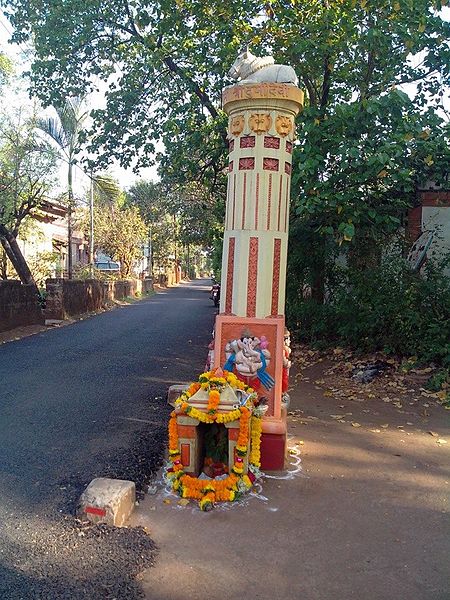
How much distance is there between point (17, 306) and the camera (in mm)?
14773

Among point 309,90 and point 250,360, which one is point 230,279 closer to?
point 250,360

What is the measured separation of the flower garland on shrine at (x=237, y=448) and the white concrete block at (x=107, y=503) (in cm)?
51

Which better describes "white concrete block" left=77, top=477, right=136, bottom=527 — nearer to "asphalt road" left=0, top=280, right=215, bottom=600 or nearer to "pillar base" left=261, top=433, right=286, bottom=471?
"asphalt road" left=0, top=280, right=215, bottom=600

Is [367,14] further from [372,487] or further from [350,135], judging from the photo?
[372,487]

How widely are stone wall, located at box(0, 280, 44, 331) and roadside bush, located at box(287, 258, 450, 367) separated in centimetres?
810

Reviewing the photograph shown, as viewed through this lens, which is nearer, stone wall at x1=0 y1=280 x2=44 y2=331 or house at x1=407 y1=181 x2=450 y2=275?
house at x1=407 y1=181 x2=450 y2=275

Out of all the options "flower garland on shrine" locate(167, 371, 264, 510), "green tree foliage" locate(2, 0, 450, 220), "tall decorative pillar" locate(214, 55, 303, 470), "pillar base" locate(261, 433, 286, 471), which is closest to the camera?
"flower garland on shrine" locate(167, 371, 264, 510)

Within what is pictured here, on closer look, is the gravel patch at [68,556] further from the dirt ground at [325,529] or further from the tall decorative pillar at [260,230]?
the tall decorative pillar at [260,230]

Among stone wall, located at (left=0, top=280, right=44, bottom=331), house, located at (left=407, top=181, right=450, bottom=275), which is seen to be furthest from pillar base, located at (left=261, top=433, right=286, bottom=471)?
stone wall, located at (left=0, top=280, right=44, bottom=331)

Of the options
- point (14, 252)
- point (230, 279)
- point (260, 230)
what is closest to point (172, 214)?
point (14, 252)

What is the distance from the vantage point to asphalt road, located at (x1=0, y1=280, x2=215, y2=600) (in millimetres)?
3188

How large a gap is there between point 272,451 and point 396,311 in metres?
4.97

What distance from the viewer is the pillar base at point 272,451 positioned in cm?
478

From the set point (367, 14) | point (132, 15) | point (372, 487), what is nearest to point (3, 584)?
point (372, 487)
